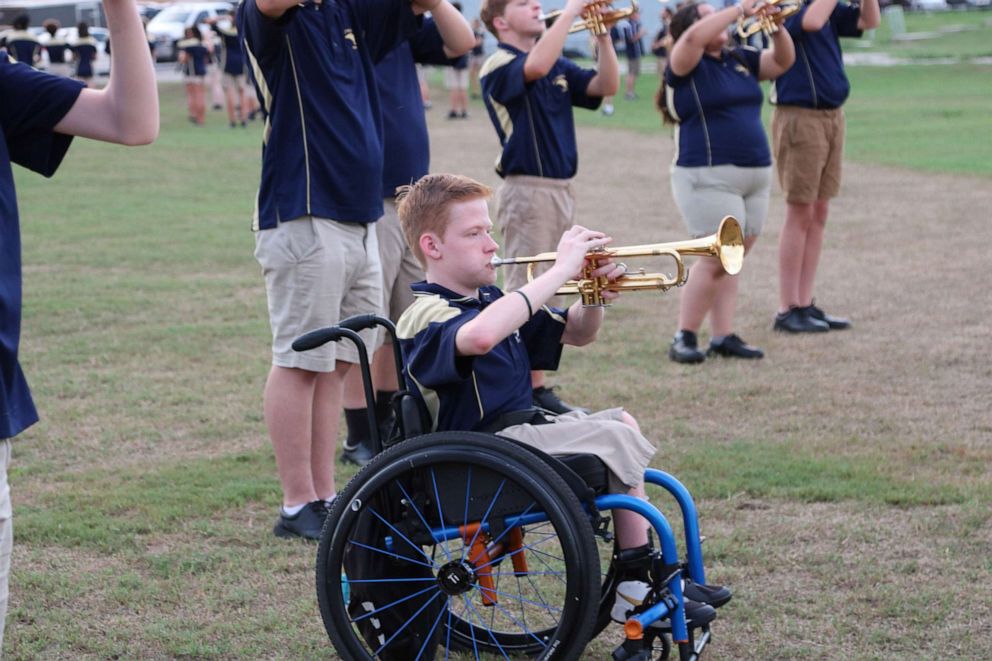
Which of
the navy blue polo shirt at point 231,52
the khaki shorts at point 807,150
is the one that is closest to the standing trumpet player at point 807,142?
the khaki shorts at point 807,150

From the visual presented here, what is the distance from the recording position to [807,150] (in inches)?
316

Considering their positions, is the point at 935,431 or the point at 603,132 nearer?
the point at 935,431

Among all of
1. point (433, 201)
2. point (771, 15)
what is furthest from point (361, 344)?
point (771, 15)

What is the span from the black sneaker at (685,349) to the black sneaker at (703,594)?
12.6ft

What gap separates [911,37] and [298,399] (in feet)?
155

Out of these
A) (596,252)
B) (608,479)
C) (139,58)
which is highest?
(139,58)

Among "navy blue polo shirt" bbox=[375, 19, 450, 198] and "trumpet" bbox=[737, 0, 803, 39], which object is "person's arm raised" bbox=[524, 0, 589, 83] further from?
"trumpet" bbox=[737, 0, 803, 39]

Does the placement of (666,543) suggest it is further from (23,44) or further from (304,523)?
(23,44)

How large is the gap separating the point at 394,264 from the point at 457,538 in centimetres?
238

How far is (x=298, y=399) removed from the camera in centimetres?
482

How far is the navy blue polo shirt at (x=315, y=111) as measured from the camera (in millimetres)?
4559

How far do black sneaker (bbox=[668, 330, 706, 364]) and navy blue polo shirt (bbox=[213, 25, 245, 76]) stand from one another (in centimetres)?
1903

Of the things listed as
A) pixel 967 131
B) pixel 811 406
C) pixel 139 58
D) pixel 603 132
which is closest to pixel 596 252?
pixel 139 58

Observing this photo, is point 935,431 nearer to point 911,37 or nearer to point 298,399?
point 298,399
